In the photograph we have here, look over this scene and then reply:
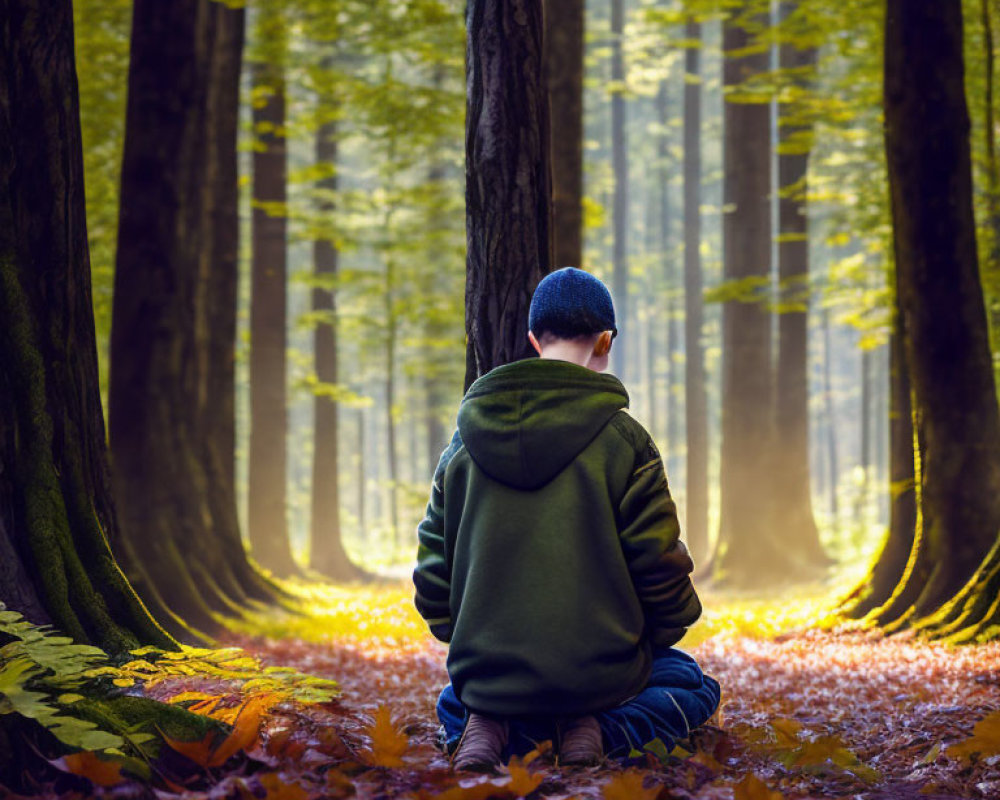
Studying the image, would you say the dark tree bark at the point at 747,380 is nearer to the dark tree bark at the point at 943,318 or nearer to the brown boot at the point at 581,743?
the dark tree bark at the point at 943,318

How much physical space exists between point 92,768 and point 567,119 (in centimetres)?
920

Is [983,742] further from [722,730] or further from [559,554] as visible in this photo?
[559,554]

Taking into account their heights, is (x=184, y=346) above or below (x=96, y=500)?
above

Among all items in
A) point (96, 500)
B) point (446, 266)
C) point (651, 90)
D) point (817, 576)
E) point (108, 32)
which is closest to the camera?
point (96, 500)

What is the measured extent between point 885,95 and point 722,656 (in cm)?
540

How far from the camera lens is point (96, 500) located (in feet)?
17.1

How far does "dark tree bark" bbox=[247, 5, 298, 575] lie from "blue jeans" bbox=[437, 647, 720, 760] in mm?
14052

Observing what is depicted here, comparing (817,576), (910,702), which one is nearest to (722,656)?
(910,702)

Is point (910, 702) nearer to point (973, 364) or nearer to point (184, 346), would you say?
point (973, 364)

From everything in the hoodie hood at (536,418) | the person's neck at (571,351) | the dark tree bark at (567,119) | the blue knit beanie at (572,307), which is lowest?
the hoodie hood at (536,418)

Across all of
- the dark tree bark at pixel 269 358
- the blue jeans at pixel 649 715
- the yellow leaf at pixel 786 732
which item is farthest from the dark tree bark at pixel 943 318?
the dark tree bark at pixel 269 358

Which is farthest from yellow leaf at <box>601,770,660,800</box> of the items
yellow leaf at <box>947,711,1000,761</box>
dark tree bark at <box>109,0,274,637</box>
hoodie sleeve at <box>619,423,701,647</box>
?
dark tree bark at <box>109,0,274,637</box>

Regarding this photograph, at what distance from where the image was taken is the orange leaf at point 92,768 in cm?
288

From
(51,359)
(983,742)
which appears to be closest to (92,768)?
(51,359)
